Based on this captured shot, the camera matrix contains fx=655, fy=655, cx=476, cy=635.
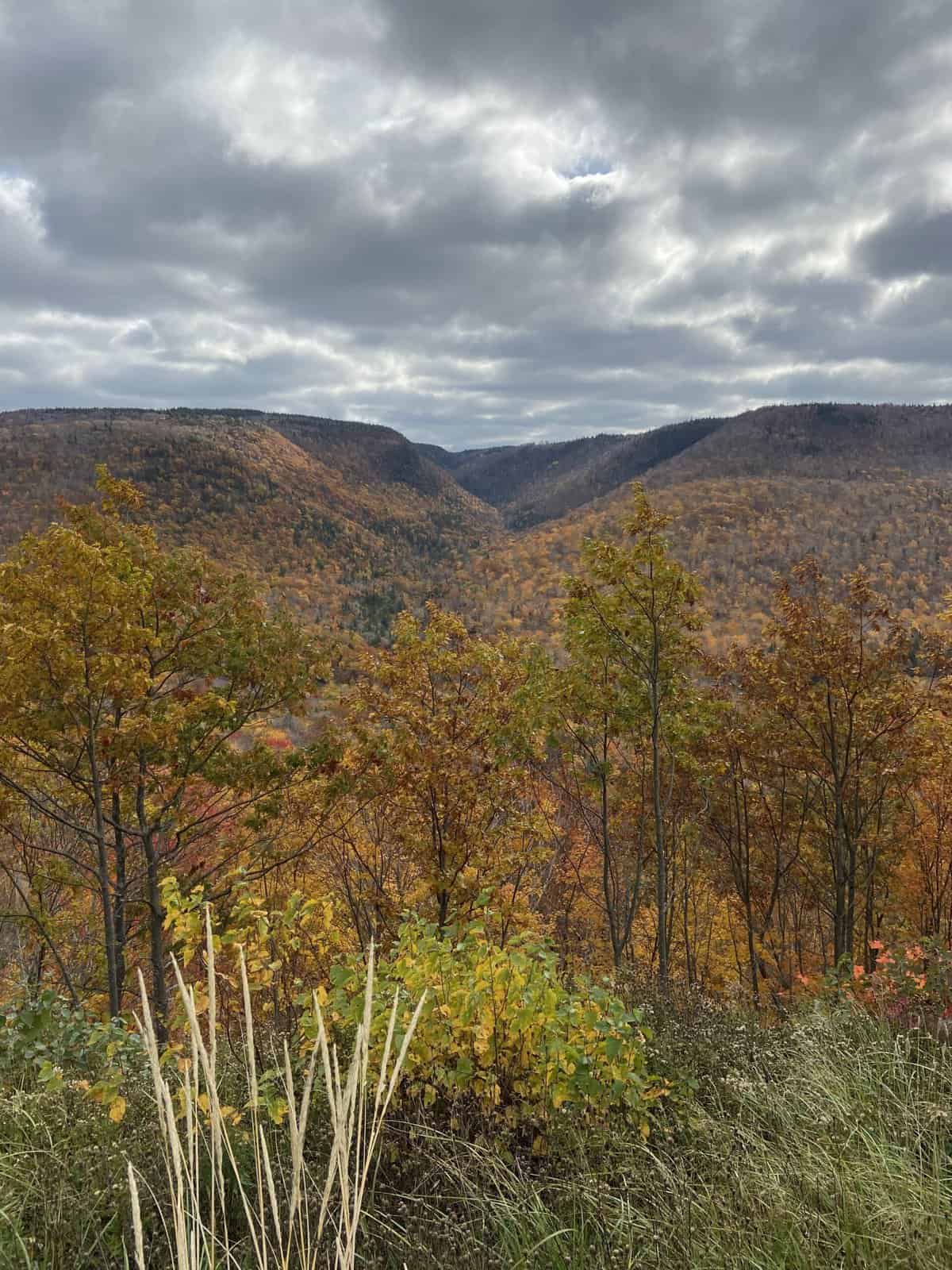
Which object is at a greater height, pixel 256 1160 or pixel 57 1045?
pixel 256 1160

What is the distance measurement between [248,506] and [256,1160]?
128 m

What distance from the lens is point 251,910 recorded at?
3.75 meters

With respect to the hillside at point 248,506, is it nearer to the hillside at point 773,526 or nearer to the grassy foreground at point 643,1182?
the hillside at point 773,526

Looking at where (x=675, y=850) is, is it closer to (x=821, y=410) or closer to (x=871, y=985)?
(x=871, y=985)

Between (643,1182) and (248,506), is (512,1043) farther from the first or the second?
(248,506)

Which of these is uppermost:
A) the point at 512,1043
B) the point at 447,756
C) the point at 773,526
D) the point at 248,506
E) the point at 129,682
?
the point at 248,506

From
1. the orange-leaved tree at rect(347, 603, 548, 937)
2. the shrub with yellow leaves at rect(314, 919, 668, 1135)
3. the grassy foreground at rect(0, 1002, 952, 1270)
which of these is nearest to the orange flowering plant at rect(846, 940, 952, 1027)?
the grassy foreground at rect(0, 1002, 952, 1270)

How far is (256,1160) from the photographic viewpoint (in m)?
1.43

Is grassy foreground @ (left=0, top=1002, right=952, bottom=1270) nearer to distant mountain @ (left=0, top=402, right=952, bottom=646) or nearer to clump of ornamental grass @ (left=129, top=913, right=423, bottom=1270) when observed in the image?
clump of ornamental grass @ (left=129, top=913, right=423, bottom=1270)

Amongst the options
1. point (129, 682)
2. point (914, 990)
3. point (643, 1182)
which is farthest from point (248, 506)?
point (643, 1182)

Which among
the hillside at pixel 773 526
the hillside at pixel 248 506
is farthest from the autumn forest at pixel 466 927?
the hillside at pixel 248 506

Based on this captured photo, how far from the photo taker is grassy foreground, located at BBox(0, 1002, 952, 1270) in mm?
2520

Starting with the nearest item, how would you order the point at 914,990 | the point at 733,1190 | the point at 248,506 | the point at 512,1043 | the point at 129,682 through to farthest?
the point at 733,1190 → the point at 512,1043 → the point at 914,990 → the point at 129,682 → the point at 248,506

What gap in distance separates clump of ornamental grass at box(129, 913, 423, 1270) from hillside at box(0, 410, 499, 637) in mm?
70613
